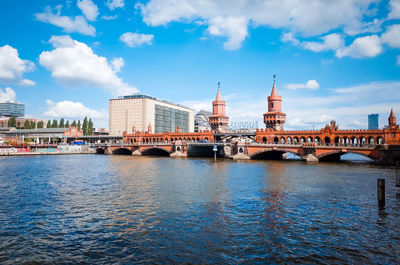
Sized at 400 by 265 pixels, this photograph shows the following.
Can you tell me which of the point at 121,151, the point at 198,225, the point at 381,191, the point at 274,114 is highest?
the point at 274,114

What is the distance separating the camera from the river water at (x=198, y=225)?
1783cm

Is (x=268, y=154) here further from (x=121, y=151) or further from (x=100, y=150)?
(x=100, y=150)

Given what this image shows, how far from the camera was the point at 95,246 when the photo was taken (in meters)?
19.1

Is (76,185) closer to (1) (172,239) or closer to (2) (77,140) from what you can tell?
(1) (172,239)

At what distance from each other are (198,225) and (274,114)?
3623 inches

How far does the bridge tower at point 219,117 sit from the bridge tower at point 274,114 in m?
21.2

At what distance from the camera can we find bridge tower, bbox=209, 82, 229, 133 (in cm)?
12644

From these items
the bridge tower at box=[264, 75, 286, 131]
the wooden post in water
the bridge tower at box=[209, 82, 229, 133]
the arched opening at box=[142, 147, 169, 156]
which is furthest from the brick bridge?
the wooden post in water

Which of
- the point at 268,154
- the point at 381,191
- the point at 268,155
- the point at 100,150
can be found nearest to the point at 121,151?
the point at 100,150

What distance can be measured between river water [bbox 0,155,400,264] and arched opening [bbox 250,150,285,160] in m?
57.9

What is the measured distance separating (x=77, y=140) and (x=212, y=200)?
171922mm

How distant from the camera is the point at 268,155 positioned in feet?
338

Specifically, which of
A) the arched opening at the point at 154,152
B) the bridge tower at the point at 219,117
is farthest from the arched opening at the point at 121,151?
the bridge tower at the point at 219,117

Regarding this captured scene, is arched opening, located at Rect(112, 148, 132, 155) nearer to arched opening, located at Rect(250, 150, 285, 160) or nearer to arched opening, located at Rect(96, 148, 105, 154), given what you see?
arched opening, located at Rect(96, 148, 105, 154)
